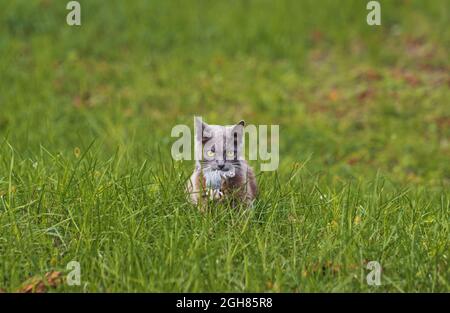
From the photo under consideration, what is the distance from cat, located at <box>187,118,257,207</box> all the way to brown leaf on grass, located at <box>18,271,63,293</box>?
1.02 meters

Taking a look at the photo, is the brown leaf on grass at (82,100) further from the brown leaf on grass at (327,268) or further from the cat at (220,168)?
the brown leaf on grass at (327,268)

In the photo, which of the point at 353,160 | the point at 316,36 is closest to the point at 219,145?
the point at 353,160

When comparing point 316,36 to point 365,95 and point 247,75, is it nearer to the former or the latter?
point 247,75

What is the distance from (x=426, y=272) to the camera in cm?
448

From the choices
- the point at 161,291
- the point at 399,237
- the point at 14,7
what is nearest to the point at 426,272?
the point at 399,237

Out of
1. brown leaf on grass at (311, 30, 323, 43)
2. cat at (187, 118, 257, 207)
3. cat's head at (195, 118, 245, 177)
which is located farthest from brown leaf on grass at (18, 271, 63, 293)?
brown leaf on grass at (311, 30, 323, 43)

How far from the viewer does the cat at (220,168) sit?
480 cm

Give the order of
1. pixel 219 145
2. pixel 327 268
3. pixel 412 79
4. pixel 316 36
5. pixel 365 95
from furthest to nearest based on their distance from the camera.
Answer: pixel 316 36 → pixel 412 79 → pixel 365 95 → pixel 219 145 → pixel 327 268

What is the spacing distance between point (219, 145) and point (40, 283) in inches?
51.6

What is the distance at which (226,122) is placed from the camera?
407 inches

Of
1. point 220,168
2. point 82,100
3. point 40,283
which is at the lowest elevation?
point 40,283

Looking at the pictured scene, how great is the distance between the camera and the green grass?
451 centimetres

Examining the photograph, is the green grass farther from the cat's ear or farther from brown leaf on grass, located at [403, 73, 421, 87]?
the cat's ear

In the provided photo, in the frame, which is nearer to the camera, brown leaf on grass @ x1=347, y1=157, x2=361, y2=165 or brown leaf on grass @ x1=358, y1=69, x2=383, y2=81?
brown leaf on grass @ x1=347, y1=157, x2=361, y2=165
